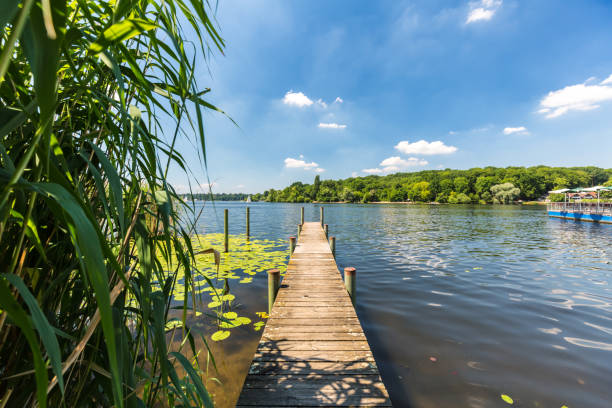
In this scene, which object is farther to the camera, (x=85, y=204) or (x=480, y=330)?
(x=480, y=330)

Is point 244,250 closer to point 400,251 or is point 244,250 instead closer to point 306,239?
point 306,239

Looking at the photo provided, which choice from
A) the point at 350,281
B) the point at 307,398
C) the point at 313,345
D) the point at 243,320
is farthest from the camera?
the point at 243,320

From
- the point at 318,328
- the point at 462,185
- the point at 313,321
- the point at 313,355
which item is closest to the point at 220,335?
the point at 313,321

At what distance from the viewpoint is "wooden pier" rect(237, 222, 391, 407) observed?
1.92m

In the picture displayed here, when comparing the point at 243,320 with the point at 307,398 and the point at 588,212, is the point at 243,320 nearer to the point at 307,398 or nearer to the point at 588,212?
the point at 307,398

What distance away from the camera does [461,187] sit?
64812 mm

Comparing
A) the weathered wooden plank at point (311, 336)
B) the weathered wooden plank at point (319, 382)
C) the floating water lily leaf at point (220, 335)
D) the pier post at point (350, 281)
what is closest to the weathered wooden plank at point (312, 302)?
the pier post at point (350, 281)

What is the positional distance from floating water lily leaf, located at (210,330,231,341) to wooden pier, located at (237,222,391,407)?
1.06 metres

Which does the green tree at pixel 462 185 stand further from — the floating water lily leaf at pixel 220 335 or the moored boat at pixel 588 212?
the floating water lily leaf at pixel 220 335

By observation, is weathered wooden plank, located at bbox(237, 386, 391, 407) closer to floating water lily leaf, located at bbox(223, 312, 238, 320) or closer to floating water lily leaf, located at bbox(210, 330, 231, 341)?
floating water lily leaf, located at bbox(210, 330, 231, 341)

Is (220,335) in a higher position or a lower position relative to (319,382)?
lower

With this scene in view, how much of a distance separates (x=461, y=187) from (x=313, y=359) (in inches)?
2985

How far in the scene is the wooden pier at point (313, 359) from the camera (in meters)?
1.92

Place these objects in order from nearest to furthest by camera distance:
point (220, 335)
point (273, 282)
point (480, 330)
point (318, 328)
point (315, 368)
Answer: point (315, 368), point (318, 328), point (220, 335), point (273, 282), point (480, 330)
